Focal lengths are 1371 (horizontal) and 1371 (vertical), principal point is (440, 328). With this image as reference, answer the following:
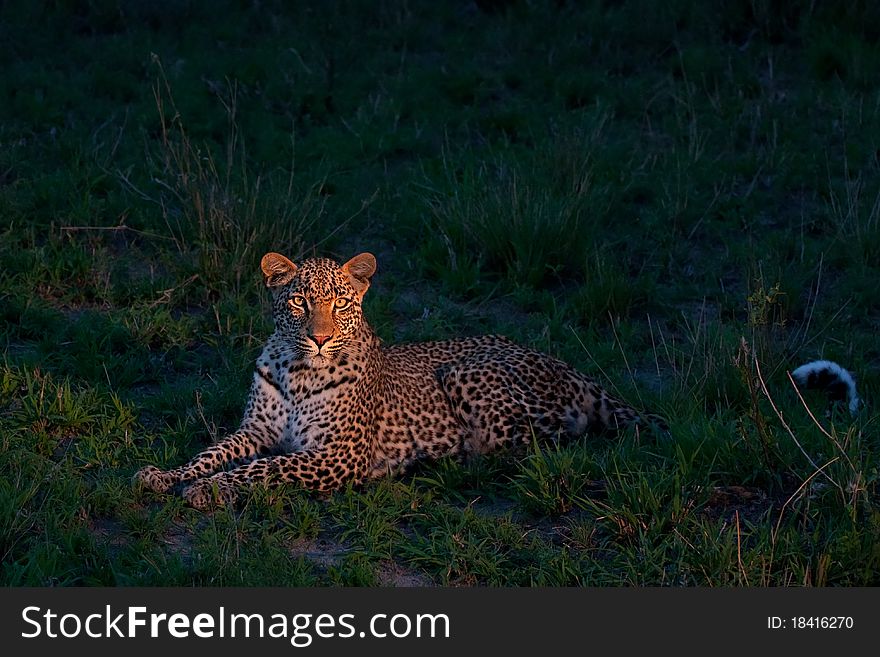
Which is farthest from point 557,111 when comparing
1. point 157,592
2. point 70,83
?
point 157,592

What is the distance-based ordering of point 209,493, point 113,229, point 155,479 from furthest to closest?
point 113,229
point 155,479
point 209,493

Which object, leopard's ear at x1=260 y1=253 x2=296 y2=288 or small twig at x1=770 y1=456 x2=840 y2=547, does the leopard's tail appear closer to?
small twig at x1=770 y1=456 x2=840 y2=547

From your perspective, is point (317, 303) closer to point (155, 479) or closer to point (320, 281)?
point (320, 281)

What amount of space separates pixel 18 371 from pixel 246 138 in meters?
4.48

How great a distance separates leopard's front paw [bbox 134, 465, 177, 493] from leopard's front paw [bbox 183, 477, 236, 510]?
115mm

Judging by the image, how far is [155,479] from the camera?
7309 millimetres

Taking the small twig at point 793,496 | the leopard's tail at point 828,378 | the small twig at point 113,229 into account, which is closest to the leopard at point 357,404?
the leopard's tail at point 828,378

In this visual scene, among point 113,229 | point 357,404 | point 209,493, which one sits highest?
point 113,229

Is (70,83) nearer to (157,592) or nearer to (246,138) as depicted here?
(246,138)

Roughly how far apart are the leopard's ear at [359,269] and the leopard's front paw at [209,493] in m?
1.37

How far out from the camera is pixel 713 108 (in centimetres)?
1320

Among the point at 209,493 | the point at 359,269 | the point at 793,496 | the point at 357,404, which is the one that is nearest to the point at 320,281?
the point at 359,269

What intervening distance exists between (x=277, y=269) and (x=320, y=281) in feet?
1.26

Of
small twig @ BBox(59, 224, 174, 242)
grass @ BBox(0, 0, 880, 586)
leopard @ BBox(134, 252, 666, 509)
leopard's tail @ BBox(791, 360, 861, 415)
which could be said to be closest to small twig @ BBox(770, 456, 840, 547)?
grass @ BBox(0, 0, 880, 586)
